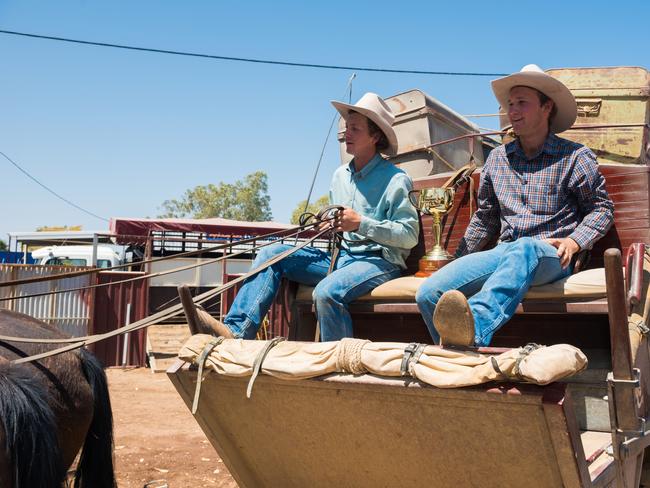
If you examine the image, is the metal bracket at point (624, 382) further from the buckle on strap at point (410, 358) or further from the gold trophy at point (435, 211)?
the gold trophy at point (435, 211)

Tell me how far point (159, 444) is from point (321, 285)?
12.7 ft

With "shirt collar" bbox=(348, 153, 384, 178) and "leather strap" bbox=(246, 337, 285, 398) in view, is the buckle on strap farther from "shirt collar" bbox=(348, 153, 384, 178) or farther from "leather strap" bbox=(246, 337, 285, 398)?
"shirt collar" bbox=(348, 153, 384, 178)

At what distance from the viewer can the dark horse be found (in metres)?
2.20

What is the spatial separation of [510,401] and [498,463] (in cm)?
35

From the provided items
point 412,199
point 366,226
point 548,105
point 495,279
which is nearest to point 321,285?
point 366,226

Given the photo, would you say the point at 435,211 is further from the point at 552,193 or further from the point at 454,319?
the point at 454,319

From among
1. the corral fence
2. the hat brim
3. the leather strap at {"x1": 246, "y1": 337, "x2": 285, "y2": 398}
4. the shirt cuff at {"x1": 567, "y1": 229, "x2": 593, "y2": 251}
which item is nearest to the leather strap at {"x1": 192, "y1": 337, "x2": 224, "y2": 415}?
the leather strap at {"x1": 246, "y1": 337, "x2": 285, "y2": 398}

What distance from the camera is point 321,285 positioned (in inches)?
114

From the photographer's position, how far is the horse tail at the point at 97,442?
2.91m

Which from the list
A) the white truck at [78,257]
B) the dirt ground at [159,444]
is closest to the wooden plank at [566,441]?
the dirt ground at [159,444]

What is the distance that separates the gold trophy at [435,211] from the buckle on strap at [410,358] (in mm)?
1091

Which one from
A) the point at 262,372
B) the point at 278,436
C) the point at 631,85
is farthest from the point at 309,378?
the point at 631,85

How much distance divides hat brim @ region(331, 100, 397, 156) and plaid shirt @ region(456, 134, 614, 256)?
19.8 inches

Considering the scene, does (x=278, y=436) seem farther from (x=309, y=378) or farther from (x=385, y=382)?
(x=385, y=382)
